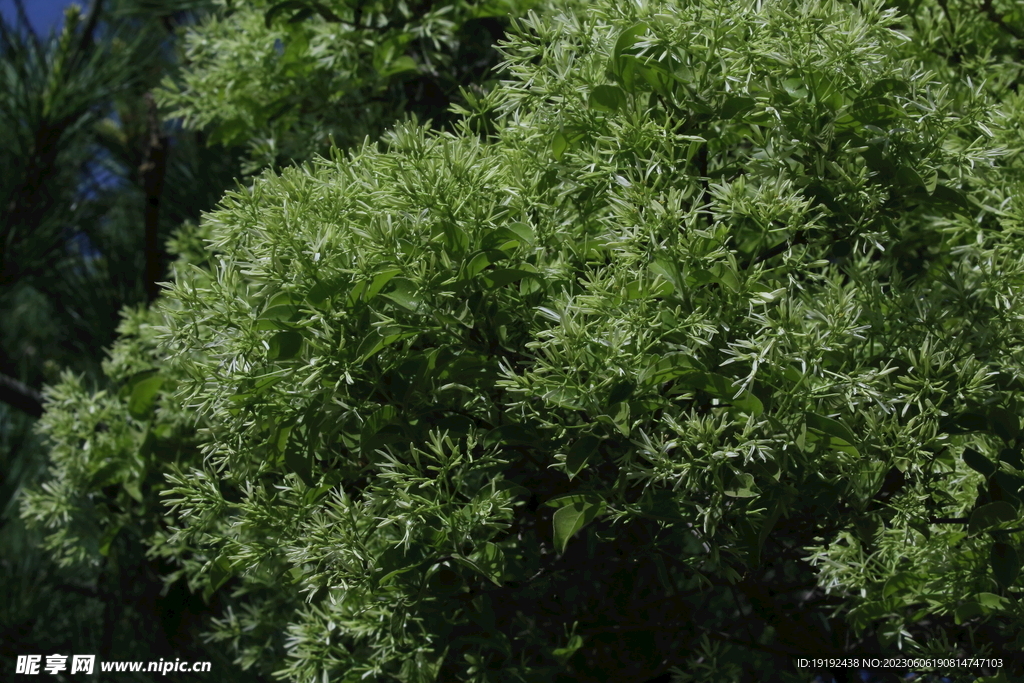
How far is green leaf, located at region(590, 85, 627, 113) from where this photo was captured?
1.03m

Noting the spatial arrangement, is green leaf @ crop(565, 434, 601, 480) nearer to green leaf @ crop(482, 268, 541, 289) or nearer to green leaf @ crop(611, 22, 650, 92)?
green leaf @ crop(482, 268, 541, 289)

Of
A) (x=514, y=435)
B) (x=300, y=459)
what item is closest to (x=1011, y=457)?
(x=514, y=435)

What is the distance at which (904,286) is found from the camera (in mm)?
1217

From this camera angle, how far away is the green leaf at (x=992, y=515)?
970 mm

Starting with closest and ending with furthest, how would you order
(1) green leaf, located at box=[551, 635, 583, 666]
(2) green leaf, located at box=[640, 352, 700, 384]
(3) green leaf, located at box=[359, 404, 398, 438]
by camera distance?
(2) green leaf, located at box=[640, 352, 700, 384]
(3) green leaf, located at box=[359, 404, 398, 438]
(1) green leaf, located at box=[551, 635, 583, 666]

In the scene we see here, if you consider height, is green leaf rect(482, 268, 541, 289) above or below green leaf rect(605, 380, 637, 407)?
above

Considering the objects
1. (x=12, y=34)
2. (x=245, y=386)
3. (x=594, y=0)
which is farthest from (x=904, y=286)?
(x=12, y=34)

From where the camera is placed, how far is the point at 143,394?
1.50 metres

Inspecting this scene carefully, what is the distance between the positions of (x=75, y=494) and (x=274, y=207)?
830mm

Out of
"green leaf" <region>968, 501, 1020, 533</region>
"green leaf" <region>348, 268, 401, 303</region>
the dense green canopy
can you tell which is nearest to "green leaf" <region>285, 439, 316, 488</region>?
the dense green canopy

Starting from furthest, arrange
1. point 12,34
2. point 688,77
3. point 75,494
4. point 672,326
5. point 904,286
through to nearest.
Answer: point 12,34, point 75,494, point 904,286, point 688,77, point 672,326

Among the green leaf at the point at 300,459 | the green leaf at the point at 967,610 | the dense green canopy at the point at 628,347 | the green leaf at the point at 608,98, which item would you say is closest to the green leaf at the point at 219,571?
the dense green canopy at the point at 628,347

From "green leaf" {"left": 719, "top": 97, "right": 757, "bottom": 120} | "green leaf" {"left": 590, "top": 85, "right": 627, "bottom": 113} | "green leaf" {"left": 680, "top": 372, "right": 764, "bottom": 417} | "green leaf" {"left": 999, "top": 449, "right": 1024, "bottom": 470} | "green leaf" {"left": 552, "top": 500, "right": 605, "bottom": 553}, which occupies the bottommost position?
"green leaf" {"left": 999, "top": 449, "right": 1024, "bottom": 470}

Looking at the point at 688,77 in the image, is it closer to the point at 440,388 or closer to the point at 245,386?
the point at 440,388
